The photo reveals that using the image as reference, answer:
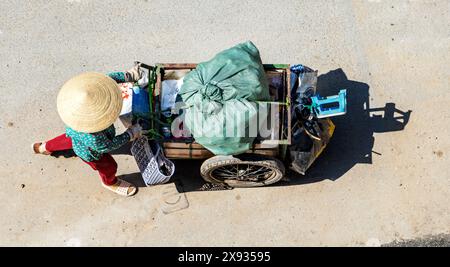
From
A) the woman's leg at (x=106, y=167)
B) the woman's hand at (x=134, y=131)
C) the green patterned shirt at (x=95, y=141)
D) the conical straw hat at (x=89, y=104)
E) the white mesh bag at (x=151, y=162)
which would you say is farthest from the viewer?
the woman's leg at (x=106, y=167)

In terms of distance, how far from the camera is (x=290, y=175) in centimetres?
618

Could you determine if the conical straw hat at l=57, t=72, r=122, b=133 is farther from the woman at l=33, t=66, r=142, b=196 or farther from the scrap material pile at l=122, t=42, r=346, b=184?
the scrap material pile at l=122, t=42, r=346, b=184

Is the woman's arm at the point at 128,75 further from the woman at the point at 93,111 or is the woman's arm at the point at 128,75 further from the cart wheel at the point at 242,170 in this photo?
the cart wheel at the point at 242,170

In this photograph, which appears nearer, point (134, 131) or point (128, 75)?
point (134, 131)

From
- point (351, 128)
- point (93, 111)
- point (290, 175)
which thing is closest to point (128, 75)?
point (93, 111)

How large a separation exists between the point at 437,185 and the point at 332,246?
133 centimetres

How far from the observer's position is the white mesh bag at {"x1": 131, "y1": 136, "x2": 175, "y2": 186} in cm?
561

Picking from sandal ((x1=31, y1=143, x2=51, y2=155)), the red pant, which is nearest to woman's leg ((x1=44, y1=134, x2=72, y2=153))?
the red pant

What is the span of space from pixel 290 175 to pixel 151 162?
155cm

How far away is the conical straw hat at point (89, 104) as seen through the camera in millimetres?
4973

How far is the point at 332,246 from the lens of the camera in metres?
5.95

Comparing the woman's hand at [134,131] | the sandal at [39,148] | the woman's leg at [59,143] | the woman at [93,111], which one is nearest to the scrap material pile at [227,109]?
the woman's hand at [134,131]

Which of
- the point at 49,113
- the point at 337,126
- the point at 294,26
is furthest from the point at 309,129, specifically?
the point at 49,113

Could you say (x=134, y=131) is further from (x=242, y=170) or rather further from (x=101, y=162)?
(x=242, y=170)
